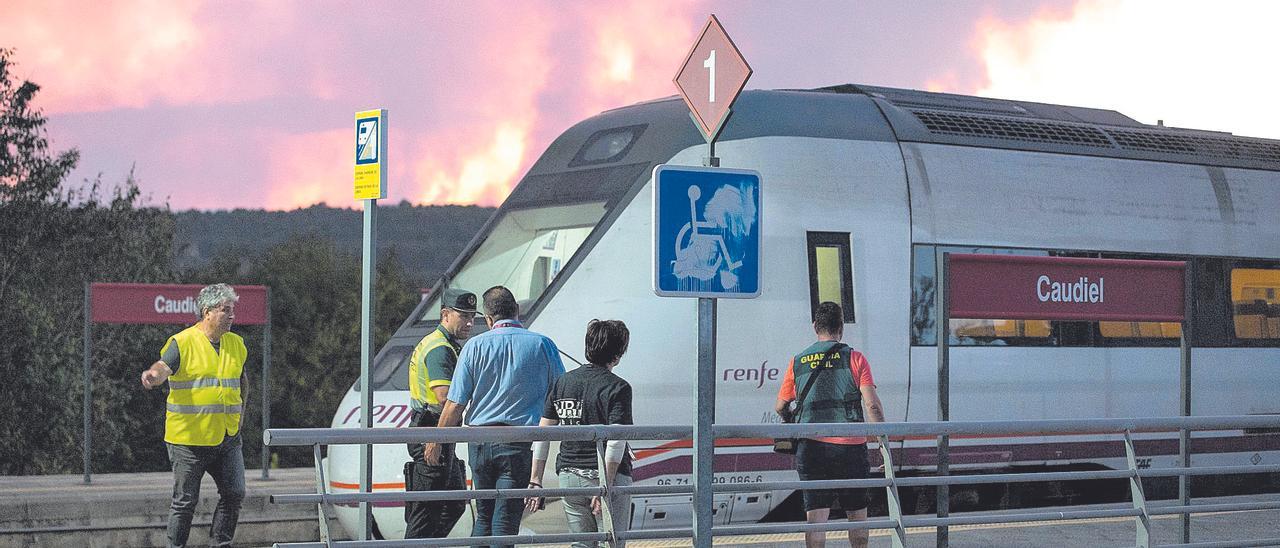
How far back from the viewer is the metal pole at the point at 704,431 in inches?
273

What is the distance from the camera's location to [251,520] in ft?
47.1

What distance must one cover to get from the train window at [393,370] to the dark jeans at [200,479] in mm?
2001

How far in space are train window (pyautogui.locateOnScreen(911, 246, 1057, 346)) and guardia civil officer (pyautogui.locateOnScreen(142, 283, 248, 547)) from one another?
4.90 meters

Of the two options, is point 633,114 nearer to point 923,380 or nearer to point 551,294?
point 551,294

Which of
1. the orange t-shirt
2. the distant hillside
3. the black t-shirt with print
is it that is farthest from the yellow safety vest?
the distant hillside

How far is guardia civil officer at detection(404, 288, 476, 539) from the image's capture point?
9164 mm

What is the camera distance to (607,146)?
40.0ft

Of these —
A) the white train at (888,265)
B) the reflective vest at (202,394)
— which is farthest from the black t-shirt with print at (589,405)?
the white train at (888,265)

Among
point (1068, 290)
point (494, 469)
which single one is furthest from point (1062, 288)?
point (494, 469)

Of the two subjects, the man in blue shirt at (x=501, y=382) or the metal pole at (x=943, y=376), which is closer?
the man in blue shirt at (x=501, y=382)

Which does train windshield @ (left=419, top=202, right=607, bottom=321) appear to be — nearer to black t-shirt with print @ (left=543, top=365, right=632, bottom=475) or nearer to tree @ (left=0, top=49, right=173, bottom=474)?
black t-shirt with print @ (left=543, top=365, right=632, bottom=475)

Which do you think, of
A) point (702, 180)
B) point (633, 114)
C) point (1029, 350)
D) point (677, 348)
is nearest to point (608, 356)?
point (702, 180)

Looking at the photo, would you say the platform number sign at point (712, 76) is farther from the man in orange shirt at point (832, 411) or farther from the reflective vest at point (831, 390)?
the reflective vest at point (831, 390)

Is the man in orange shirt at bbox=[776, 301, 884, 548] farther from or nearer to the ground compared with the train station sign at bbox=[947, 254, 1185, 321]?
nearer to the ground
